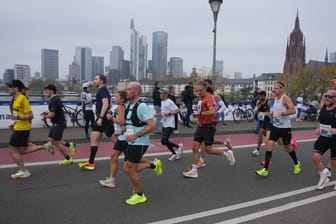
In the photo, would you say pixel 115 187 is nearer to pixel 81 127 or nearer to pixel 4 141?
pixel 4 141

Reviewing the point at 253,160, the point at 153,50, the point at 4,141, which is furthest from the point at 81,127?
the point at 153,50

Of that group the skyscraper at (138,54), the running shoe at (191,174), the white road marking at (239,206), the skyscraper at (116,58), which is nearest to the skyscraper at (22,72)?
the running shoe at (191,174)

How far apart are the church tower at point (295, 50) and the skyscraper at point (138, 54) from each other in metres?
91.2

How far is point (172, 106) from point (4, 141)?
5.48 metres

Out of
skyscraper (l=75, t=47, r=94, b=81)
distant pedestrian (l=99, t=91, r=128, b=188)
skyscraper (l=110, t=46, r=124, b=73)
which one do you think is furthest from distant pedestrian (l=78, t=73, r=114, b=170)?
skyscraper (l=110, t=46, r=124, b=73)

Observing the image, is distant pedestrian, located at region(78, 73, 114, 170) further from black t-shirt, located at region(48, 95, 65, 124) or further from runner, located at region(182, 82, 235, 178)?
runner, located at region(182, 82, 235, 178)

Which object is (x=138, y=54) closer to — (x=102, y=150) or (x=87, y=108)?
(x=87, y=108)

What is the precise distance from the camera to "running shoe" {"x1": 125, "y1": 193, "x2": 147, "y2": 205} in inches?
179

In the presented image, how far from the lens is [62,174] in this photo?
6047 millimetres

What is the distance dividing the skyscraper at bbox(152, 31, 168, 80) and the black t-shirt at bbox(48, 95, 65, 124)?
4195cm

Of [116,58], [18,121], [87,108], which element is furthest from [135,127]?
[116,58]

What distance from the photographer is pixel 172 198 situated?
484 cm

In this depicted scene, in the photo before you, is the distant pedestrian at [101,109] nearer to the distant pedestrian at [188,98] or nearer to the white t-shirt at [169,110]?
the white t-shirt at [169,110]

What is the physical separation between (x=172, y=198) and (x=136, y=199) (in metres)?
0.62
